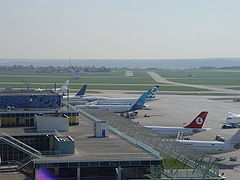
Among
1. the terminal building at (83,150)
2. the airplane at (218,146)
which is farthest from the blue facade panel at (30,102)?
the airplane at (218,146)

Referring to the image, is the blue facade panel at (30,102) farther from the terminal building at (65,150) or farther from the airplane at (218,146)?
the airplane at (218,146)

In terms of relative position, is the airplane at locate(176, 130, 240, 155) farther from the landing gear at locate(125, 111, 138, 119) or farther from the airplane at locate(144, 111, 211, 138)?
the landing gear at locate(125, 111, 138, 119)

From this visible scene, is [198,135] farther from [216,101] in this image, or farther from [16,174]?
[216,101]

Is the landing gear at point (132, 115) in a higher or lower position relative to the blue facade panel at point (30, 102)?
lower

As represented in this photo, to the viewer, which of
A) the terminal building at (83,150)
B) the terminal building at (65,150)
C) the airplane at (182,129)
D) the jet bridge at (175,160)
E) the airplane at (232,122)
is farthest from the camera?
the airplane at (232,122)

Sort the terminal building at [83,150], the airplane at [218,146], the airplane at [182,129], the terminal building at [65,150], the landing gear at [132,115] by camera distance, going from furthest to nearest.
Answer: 1. the landing gear at [132,115]
2. the airplane at [182,129]
3. the airplane at [218,146]
4. the terminal building at [65,150]
5. the terminal building at [83,150]

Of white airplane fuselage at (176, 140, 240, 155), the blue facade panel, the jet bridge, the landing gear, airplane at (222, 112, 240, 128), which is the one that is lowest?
the landing gear

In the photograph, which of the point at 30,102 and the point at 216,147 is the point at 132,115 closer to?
the point at 30,102

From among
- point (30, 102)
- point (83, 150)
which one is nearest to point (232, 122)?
point (30, 102)

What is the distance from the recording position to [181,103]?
186 m

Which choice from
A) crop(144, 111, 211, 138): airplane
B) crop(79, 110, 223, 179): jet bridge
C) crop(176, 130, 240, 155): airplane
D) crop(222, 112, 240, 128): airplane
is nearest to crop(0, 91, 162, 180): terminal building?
crop(79, 110, 223, 179): jet bridge

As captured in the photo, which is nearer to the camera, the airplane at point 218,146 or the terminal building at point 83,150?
the terminal building at point 83,150

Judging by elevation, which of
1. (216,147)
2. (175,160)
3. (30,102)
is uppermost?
(30,102)

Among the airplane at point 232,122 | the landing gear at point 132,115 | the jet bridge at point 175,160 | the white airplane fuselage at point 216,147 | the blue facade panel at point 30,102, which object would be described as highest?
the blue facade panel at point 30,102
